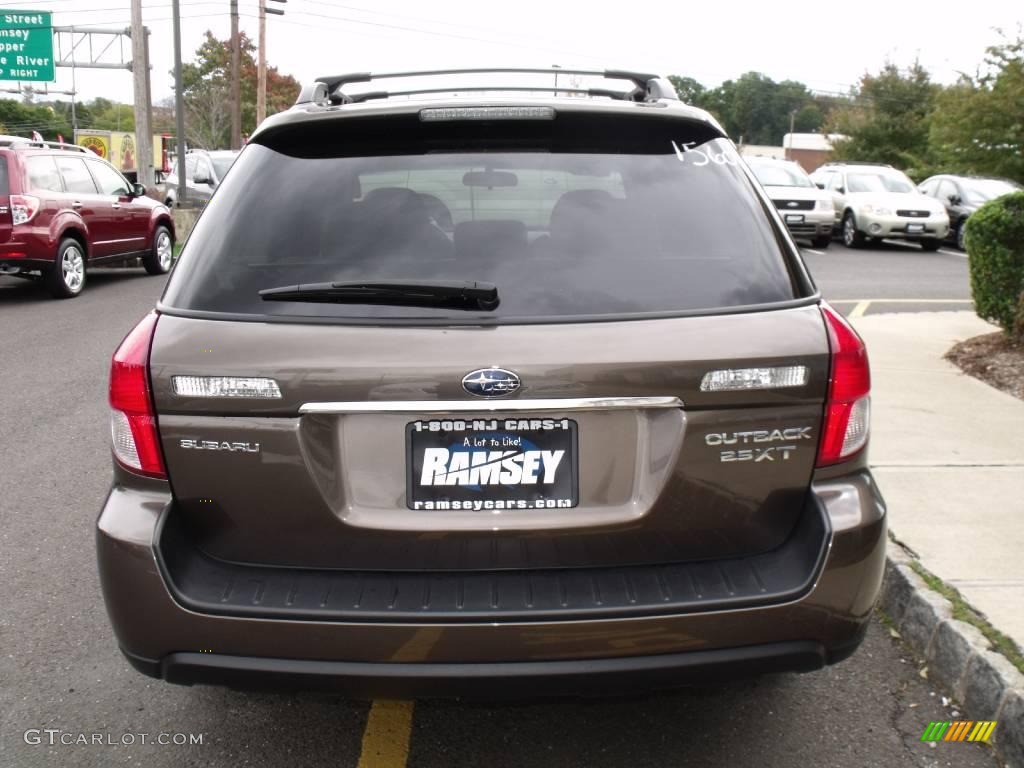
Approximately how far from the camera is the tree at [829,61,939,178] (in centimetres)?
3928

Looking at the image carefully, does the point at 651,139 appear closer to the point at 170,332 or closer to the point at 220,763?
the point at 170,332

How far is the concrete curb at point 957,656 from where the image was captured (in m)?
3.02

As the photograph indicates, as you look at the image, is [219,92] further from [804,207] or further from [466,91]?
[466,91]

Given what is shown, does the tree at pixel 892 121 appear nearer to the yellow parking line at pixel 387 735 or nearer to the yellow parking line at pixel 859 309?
the yellow parking line at pixel 859 309

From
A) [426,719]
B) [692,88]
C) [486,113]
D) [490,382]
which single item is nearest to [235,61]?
[486,113]

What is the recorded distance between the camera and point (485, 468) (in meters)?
2.39

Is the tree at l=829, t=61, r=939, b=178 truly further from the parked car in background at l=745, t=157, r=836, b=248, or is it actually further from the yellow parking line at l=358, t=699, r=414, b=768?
the yellow parking line at l=358, t=699, r=414, b=768

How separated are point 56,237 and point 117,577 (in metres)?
11.2

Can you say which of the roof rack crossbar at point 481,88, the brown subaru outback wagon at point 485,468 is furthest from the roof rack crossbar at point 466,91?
the brown subaru outback wagon at point 485,468

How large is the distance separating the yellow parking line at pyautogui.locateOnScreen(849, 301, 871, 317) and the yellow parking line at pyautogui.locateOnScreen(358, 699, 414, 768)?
9.86 m

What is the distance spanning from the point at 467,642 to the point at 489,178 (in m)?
1.26

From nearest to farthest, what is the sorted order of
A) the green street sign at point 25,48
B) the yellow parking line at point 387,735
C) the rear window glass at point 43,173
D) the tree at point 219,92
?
the yellow parking line at point 387,735 → the rear window glass at point 43,173 → the green street sign at point 25,48 → the tree at point 219,92

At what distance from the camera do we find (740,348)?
96.2 inches

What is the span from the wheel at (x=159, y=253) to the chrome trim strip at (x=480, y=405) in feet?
45.8
